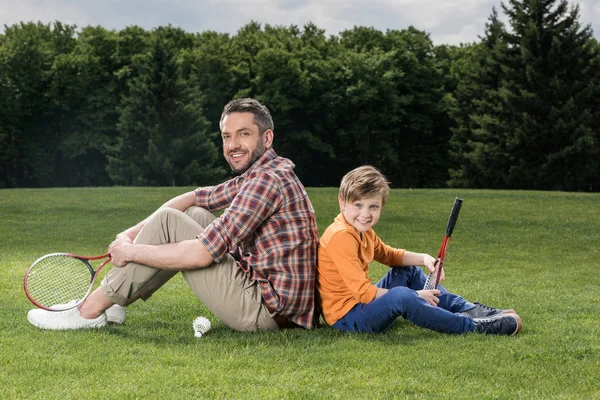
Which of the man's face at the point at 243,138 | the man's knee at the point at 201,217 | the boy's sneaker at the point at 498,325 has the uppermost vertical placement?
the man's face at the point at 243,138

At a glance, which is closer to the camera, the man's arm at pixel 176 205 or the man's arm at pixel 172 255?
the man's arm at pixel 172 255

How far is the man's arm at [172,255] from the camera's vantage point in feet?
16.3

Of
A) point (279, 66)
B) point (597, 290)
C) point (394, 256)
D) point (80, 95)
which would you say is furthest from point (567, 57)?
point (394, 256)

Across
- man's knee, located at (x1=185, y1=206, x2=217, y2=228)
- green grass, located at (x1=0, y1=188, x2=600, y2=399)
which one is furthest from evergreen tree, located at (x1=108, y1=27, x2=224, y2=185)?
man's knee, located at (x1=185, y1=206, x2=217, y2=228)

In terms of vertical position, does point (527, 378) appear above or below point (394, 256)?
below

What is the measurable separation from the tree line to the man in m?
40.7

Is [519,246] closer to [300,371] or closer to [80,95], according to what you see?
[300,371]

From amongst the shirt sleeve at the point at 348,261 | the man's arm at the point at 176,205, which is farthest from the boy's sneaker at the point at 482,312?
the man's arm at the point at 176,205

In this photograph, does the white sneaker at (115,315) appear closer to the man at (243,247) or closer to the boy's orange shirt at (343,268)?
the man at (243,247)

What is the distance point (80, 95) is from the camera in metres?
51.3

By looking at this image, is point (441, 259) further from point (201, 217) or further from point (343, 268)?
point (201, 217)

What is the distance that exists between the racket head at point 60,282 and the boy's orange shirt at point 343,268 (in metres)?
1.69

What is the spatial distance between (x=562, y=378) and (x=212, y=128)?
50991 mm

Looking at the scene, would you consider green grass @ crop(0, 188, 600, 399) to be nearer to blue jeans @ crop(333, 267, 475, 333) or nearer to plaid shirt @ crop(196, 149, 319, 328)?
blue jeans @ crop(333, 267, 475, 333)
